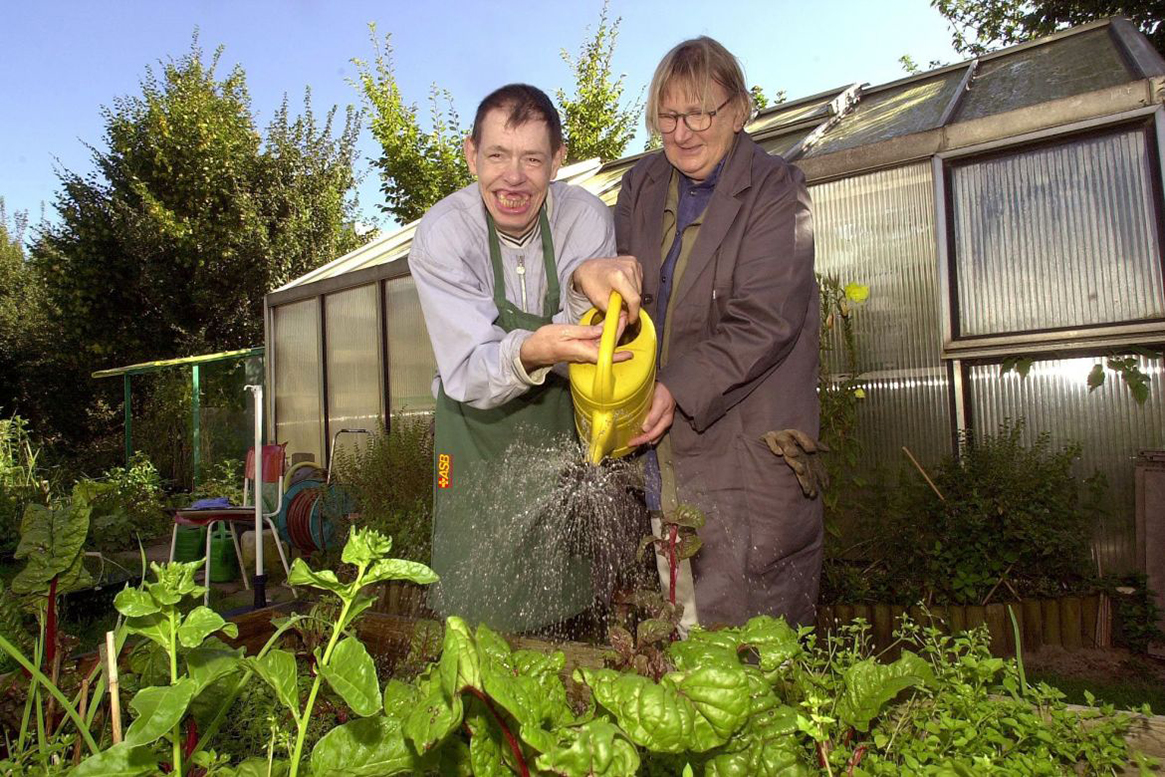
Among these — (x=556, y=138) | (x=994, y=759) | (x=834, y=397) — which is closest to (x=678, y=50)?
(x=556, y=138)

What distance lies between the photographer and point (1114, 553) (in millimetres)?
3703

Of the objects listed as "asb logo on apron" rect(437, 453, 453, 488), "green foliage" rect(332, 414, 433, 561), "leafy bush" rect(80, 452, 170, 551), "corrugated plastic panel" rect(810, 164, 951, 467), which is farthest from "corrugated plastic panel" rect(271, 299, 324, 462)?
"asb logo on apron" rect(437, 453, 453, 488)

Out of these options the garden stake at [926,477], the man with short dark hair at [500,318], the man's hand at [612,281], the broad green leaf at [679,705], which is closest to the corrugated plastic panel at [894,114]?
the garden stake at [926,477]

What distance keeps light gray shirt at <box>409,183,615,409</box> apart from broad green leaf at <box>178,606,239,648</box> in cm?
95

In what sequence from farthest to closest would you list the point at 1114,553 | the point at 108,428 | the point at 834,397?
the point at 108,428
the point at 834,397
the point at 1114,553

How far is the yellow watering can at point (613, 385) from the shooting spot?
4.85 feet

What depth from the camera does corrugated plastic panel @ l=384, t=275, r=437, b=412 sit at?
271 inches

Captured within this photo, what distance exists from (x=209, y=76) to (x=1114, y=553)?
17.1 meters

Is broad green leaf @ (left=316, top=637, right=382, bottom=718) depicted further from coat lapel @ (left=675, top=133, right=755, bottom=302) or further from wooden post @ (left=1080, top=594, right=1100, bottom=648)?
wooden post @ (left=1080, top=594, right=1100, bottom=648)

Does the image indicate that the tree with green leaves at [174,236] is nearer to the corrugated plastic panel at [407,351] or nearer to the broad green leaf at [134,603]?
the corrugated plastic panel at [407,351]

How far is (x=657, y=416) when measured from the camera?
1726 millimetres

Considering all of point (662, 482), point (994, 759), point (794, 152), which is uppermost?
point (794, 152)

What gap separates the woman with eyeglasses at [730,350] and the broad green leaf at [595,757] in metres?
1.10

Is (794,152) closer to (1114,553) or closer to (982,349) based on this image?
(982,349)
